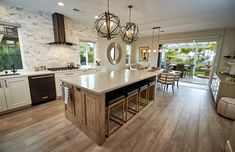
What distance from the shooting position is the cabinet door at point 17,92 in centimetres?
262

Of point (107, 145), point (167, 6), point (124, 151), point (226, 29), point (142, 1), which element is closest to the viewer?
point (124, 151)

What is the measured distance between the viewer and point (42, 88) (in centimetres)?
311

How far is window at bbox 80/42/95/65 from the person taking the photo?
4727 mm

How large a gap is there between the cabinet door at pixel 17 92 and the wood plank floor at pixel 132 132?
0.23 m

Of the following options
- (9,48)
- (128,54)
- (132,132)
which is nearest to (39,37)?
(9,48)

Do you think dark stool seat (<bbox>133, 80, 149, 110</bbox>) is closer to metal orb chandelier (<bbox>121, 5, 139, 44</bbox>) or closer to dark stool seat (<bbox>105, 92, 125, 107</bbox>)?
dark stool seat (<bbox>105, 92, 125, 107</bbox>)

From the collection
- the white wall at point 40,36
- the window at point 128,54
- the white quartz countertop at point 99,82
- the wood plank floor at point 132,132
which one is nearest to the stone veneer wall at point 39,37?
the white wall at point 40,36

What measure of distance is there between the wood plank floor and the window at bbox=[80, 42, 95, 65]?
8.00ft

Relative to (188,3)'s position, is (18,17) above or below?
below

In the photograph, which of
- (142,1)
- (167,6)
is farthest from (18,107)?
(167,6)

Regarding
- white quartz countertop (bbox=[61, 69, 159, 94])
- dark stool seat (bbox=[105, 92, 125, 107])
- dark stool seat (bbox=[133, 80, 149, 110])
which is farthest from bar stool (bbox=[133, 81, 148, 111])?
dark stool seat (bbox=[105, 92, 125, 107])

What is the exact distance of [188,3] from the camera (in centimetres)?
255

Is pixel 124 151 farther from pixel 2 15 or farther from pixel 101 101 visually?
pixel 2 15

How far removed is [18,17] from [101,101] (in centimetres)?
340
